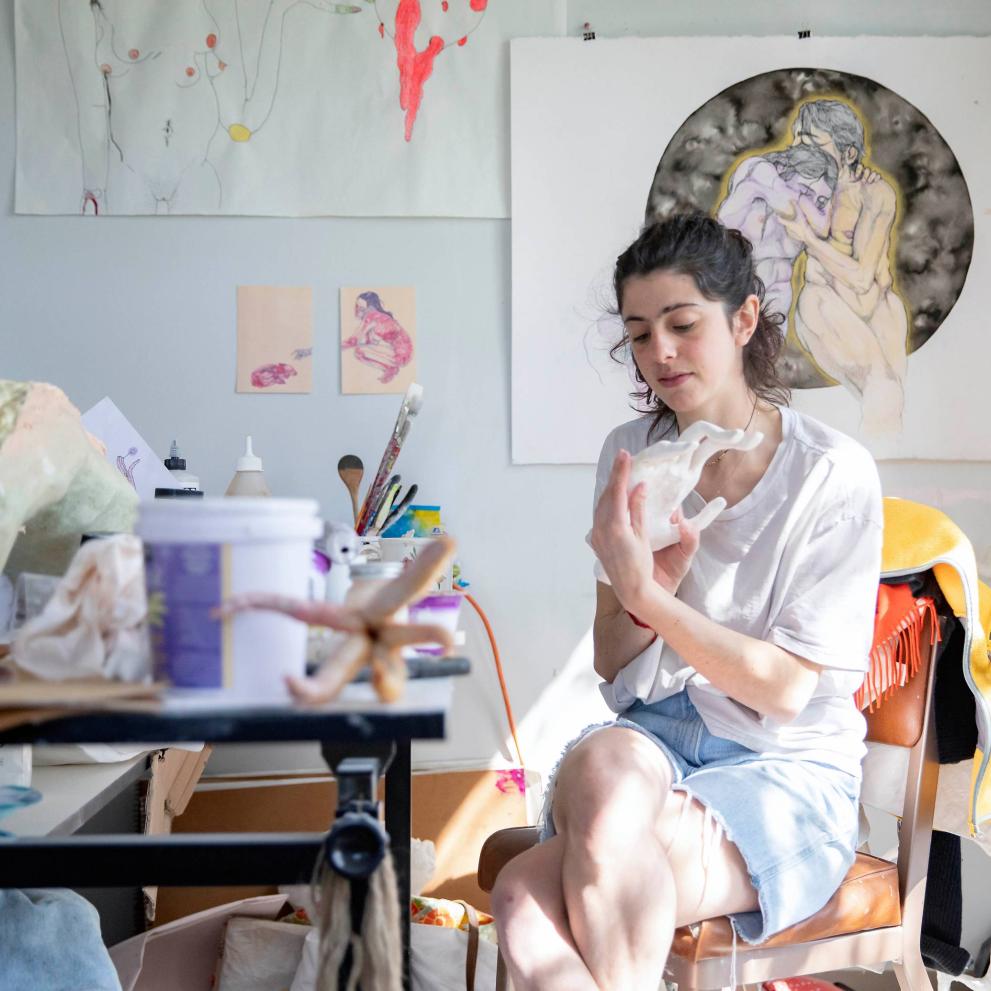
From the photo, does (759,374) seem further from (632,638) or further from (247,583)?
(247,583)

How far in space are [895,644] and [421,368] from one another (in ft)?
3.49

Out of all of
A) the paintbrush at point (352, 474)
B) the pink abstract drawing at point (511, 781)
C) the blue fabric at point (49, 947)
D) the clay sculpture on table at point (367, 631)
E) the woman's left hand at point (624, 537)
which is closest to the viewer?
the clay sculpture on table at point (367, 631)

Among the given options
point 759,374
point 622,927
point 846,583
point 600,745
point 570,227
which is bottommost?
point 622,927

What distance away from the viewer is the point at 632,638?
4.50 feet

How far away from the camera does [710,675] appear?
4.01 ft

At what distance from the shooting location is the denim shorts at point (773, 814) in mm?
1170

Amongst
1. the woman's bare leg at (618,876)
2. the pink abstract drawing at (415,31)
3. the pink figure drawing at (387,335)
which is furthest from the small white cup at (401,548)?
the pink abstract drawing at (415,31)

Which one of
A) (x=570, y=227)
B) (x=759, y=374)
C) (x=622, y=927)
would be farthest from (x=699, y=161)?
(x=622, y=927)

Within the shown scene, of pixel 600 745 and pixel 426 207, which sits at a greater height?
pixel 426 207

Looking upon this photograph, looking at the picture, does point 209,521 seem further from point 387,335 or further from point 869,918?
point 387,335

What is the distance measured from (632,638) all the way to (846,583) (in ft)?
0.90

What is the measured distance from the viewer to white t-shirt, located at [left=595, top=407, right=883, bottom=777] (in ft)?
4.18

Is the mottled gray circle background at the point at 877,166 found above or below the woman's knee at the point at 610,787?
above

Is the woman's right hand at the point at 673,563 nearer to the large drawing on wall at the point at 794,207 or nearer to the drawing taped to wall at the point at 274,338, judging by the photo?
the large drawing on wall at the point at 794,207
